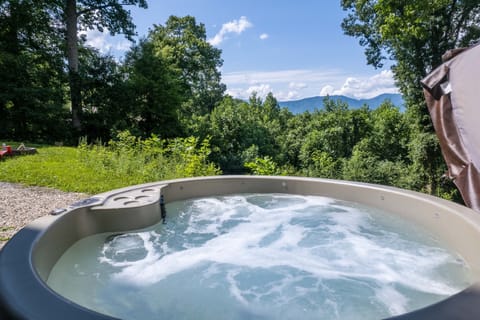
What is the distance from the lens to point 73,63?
10.3 metres

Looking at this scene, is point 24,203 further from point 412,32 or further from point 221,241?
point 412,32

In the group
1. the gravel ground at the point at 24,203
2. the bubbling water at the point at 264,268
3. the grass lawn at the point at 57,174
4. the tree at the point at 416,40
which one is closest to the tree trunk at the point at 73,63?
the grass lawn at the point at 57,174

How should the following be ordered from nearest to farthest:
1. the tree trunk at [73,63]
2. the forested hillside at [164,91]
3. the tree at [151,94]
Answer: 1. the forested hillside at [164,91]
2. the tree trunk at [73,63]
3. the tree at [151,94]

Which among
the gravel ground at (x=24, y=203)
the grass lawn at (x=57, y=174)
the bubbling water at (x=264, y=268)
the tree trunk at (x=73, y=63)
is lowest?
the bubbling water at (x=264, y=268)

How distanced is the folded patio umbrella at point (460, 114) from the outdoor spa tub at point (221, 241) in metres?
0.35

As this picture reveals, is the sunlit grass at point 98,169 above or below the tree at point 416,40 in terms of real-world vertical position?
below

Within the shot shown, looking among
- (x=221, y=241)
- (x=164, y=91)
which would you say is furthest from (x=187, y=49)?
(x=221, y=241)

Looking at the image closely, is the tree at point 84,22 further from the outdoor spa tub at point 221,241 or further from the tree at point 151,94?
the outdoor spa tub at point 221,241

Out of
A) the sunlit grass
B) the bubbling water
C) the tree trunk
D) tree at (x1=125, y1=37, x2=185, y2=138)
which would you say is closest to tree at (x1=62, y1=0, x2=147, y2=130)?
the tree trunk

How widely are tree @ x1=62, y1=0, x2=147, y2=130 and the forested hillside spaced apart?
33 millimetres

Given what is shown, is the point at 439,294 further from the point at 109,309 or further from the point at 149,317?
the point at 109,309

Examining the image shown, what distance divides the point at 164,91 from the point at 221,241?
27.5 feet

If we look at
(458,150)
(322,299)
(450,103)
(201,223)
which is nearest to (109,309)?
(322,299)

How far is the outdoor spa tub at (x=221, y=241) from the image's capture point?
1.32 metres
